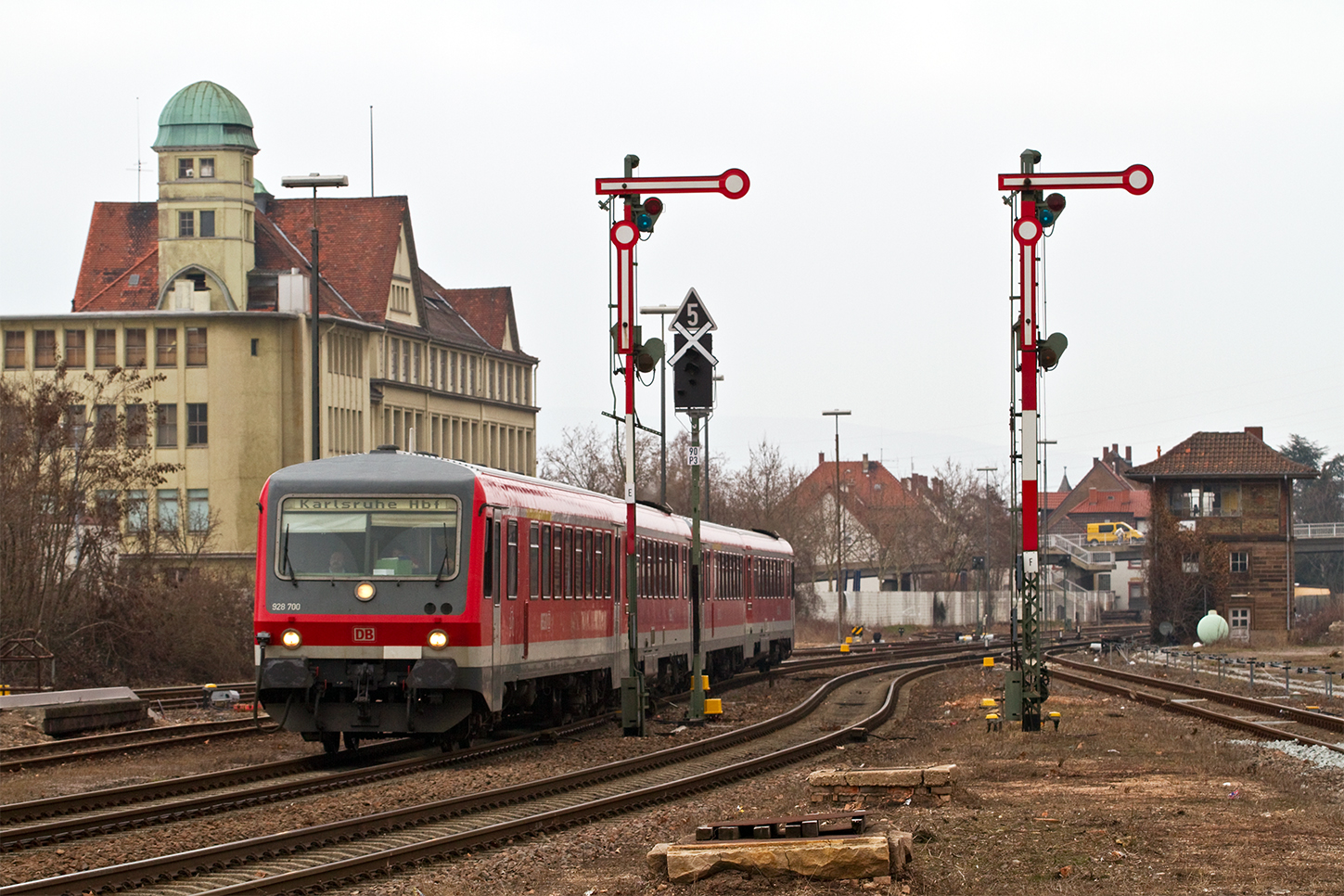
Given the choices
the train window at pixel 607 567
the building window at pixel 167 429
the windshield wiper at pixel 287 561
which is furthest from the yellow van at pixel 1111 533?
the windshield wiper at pixel 287 561

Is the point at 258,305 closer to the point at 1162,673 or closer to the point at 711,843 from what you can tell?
the point at 1162,673

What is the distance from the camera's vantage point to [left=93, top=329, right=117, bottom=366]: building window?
6494cm

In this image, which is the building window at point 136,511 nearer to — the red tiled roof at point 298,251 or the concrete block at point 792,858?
the red tiled roof at point 298,251

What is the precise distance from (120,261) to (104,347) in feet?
18.9

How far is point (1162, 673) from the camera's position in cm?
4141

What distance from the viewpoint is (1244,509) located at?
75375 millimetres

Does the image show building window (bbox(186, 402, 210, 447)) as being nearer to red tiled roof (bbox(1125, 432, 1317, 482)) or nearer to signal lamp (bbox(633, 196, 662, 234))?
red tiled roof (bbox(1125, 432, 1317, 482))

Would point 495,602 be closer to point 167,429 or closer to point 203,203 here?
point 167,429

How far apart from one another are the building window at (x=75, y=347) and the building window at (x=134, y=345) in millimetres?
1580

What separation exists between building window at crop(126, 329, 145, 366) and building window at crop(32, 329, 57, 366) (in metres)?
2.49

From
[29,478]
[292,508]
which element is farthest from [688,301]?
[29,478]

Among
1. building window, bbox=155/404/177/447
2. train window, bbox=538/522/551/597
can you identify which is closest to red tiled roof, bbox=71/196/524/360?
building window, bbox=155/404/177/447

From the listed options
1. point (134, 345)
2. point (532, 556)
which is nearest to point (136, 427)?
point (532, 556)

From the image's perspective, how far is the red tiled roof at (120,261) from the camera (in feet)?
220
